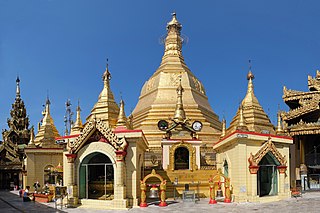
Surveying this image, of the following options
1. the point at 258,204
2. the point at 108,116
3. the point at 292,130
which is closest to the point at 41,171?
the point at 108,116

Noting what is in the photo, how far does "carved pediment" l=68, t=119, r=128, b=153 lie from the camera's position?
23.5 metres

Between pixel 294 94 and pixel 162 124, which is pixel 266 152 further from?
pixel 162 124

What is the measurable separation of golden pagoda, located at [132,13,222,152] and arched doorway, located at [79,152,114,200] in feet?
35.9

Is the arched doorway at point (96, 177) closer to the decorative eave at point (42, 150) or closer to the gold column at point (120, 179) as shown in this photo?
the gold column at point (120, 179)

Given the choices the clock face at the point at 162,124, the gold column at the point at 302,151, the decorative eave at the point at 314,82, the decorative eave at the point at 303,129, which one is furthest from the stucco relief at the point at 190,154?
the decorative eave at the point at 314,82

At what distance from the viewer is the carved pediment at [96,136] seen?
23.5 meters

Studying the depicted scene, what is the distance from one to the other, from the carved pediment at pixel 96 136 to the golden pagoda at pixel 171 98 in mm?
11576

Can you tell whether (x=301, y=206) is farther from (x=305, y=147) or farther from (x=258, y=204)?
(x=305, y=147)

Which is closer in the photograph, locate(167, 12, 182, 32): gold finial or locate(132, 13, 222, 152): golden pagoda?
locate(132, 13, 222, 152): golden pagoda

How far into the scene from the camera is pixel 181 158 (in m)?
31.0

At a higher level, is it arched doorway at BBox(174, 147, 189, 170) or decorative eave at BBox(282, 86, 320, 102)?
decorative eave at BBox(282, 86, 320, 102)

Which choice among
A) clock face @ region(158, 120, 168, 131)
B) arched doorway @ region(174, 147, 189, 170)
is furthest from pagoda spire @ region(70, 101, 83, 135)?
arched doorway @ region(174, 147, 189, 170)

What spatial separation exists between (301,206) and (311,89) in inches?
633

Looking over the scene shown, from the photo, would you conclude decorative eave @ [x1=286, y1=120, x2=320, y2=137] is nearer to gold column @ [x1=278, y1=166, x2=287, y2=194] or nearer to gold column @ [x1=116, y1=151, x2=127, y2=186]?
gold column @ [x1=278, y1=166, x2=287, y2=194]
